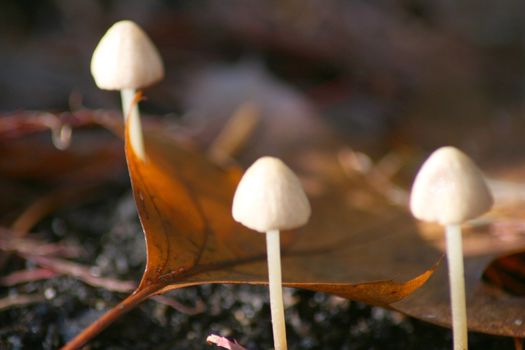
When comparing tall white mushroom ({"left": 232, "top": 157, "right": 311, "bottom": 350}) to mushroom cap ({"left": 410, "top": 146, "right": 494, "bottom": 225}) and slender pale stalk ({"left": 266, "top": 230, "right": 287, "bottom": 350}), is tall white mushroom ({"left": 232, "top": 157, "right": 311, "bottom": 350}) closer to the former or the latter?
slender pale stalk ({"left": 266, "top": 230, "right": 287, "bottom": 350})

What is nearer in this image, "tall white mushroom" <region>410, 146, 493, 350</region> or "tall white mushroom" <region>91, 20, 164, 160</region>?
"tall white mushroom" <region>410, 146, 493, 350</region>

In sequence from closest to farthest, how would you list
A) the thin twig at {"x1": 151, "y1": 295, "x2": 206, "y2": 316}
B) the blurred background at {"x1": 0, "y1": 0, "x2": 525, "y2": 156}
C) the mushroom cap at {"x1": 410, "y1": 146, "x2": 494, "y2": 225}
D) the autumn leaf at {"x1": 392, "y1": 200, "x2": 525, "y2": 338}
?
the mushroom cap at {"x1": 410, "y1": 146, "x2": 494, "y2": 225} → the autumn leaf at {"x1": 392, "y1": 200, "x2": 525, "y2": 338} → the thin twig at {"x1": 151, "y1": 295, "x2": 206, "y2": 316} → the blurred background at {"x1": 0, "y1": 0, "x2": 525, "y2": 156}

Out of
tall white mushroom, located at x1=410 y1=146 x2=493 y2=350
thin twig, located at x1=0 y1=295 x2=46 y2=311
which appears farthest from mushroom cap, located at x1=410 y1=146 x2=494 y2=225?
thin twig, located at x1=0 y1=295 x2=46 y2=311

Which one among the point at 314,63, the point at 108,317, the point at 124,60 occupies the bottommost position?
the point at 108,317

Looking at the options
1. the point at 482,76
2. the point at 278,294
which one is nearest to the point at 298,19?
the point at 482,76

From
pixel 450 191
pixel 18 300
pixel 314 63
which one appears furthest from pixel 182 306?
pixel 314 63

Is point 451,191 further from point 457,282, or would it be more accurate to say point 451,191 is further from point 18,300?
point 18,300

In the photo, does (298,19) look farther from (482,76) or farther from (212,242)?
(212,242)
